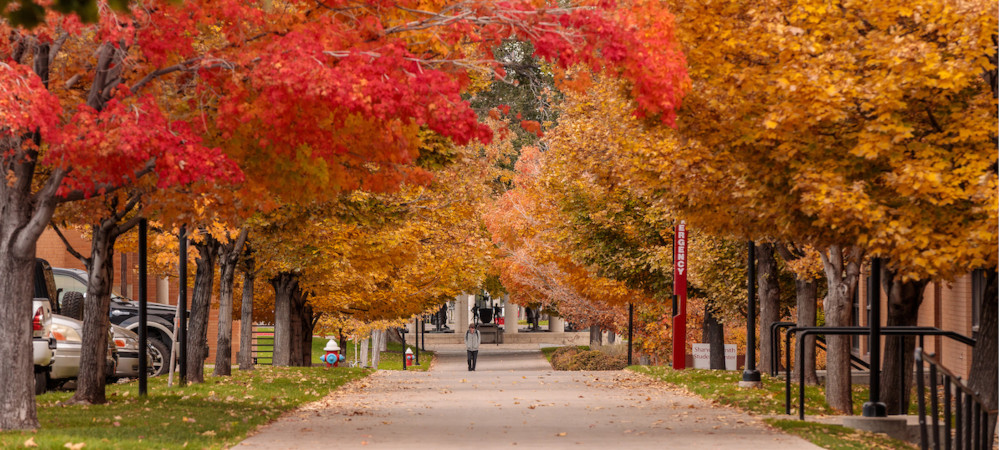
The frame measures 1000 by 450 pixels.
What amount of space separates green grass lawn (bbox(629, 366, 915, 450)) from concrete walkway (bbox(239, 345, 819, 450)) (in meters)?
0.29

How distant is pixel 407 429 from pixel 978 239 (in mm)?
6037

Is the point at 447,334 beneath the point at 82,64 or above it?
beneath

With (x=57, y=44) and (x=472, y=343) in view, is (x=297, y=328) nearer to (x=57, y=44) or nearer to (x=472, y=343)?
(x=472, y=343)

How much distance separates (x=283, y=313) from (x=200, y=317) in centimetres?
908

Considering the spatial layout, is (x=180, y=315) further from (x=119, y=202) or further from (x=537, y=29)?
(x=537, y=29)

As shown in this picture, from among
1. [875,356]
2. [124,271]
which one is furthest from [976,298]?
[124,271]

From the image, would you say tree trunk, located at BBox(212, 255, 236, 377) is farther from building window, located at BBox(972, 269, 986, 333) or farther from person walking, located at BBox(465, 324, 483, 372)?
person walking, located at BBox(465, 324, 483, 372)

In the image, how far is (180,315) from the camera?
19.1m

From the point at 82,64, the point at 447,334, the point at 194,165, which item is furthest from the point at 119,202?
the point at 447,334

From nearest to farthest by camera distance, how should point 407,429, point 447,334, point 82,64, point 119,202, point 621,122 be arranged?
point 82,64 < point 407,429 < point 119,202 < point 621,122 < point 447,334

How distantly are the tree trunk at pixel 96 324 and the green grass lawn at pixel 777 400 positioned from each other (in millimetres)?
7787

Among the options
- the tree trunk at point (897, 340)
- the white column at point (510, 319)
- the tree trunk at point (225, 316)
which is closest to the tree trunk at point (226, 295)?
the tree trunk at point (225, 316)

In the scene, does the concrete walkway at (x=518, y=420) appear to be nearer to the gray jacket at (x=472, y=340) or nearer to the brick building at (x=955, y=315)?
the brick building at (x=955, y=315)

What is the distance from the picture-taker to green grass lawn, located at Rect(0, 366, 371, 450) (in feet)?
35.4
